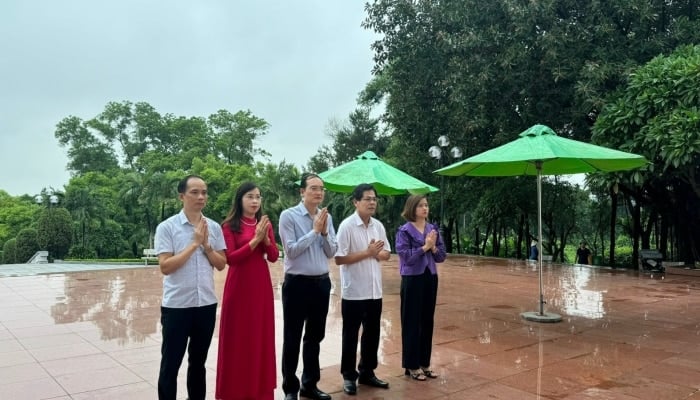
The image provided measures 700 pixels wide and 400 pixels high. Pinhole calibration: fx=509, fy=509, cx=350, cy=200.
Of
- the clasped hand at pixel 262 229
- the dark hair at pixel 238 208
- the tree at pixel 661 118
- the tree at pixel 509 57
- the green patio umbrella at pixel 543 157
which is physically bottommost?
the clasped hand at pixel 262 229

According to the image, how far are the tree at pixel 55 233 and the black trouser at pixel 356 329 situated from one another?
68.7ft

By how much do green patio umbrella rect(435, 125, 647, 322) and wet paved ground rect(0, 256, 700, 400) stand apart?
3.08 feet

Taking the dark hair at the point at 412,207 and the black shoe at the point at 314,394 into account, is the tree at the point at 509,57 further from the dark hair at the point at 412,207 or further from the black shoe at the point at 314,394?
the black shoe at the point at 314,394

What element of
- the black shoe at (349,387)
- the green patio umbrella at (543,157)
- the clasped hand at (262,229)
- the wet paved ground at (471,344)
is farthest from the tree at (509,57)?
the clasped hand at (262,229)

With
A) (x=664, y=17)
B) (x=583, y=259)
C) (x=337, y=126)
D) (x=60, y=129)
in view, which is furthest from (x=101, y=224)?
(x=664, y=17)

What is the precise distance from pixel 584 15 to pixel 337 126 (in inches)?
775

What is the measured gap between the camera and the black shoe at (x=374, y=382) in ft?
12.3

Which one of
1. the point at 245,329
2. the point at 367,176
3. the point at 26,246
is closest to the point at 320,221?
the point at 245,329

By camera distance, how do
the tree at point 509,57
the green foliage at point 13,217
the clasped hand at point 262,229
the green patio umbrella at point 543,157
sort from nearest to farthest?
the clasped hand at point 262,229 < the green patio umbrella at point 543,157 < the tree at point 509,57 < the green foliage at point 13,217

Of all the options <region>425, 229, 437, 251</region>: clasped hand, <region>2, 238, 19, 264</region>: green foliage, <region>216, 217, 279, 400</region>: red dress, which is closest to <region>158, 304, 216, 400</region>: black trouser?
<region>216, 217, 279, 400</region>: red dress

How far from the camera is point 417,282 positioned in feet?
12.7

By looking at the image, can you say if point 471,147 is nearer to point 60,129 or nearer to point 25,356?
point 25,356

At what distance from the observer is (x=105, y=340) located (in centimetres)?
553

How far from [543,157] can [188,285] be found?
3.85m
